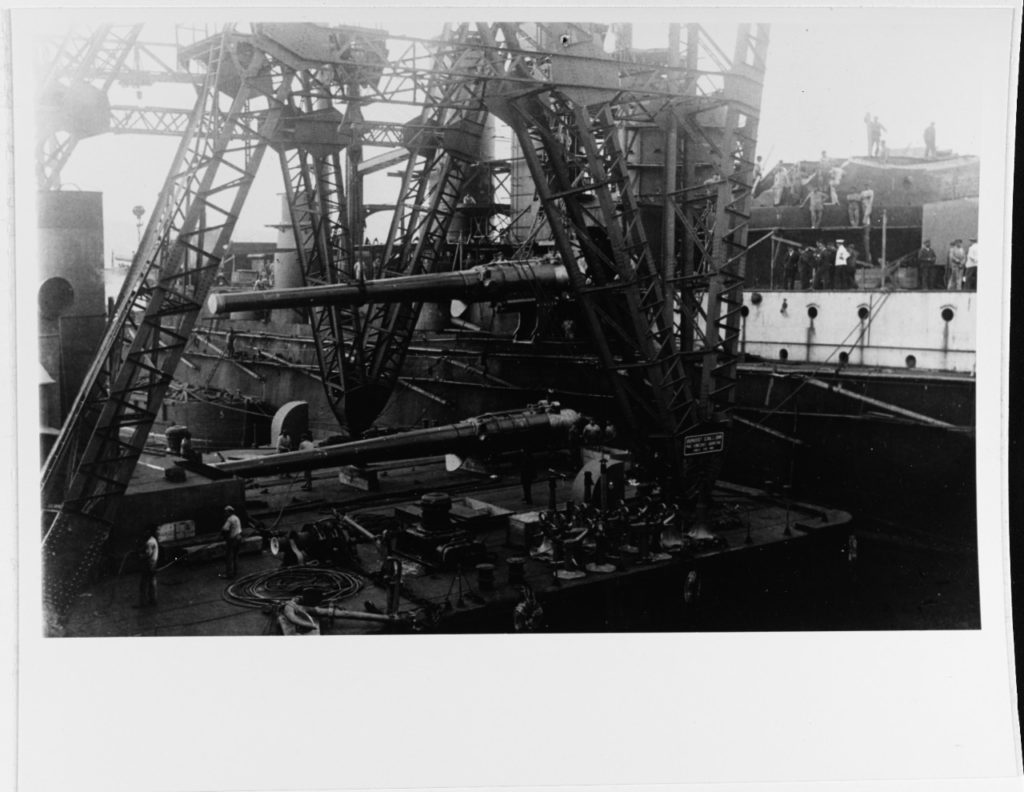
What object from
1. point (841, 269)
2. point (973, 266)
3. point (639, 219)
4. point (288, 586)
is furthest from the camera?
A: point (841, 269)

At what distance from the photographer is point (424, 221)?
21688 millimetres

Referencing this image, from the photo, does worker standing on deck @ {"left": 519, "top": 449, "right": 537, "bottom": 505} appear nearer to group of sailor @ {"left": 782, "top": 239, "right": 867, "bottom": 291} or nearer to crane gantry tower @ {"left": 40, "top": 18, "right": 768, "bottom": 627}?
crane gantry tower @ {"left": 40, "top": 18, "right": 768, "bottom": 627}

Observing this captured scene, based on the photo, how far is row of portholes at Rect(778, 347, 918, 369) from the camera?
2128 cm

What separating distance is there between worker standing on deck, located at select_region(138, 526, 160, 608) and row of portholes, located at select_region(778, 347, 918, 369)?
1695 cm

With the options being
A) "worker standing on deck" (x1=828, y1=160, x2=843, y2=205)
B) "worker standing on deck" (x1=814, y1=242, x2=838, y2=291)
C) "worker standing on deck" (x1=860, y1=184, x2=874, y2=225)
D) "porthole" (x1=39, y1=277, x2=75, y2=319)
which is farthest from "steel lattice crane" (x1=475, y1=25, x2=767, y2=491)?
"worker standing on deck" (x1=828, y1=160, x2=843, y2=205)

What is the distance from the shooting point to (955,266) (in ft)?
67.2

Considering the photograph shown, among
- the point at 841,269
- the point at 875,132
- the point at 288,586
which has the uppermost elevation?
the point at 875,132

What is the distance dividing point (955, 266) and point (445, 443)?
12.8 meters

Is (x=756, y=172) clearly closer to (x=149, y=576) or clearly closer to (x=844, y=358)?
(x=844, y=358)

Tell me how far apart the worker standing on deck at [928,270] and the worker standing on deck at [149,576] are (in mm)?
18508

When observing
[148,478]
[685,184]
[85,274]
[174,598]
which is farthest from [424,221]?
[174,598]

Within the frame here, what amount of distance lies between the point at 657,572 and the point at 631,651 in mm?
3910

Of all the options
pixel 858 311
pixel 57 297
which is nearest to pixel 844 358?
pixel 858 311

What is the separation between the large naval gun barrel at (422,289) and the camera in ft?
43.3
